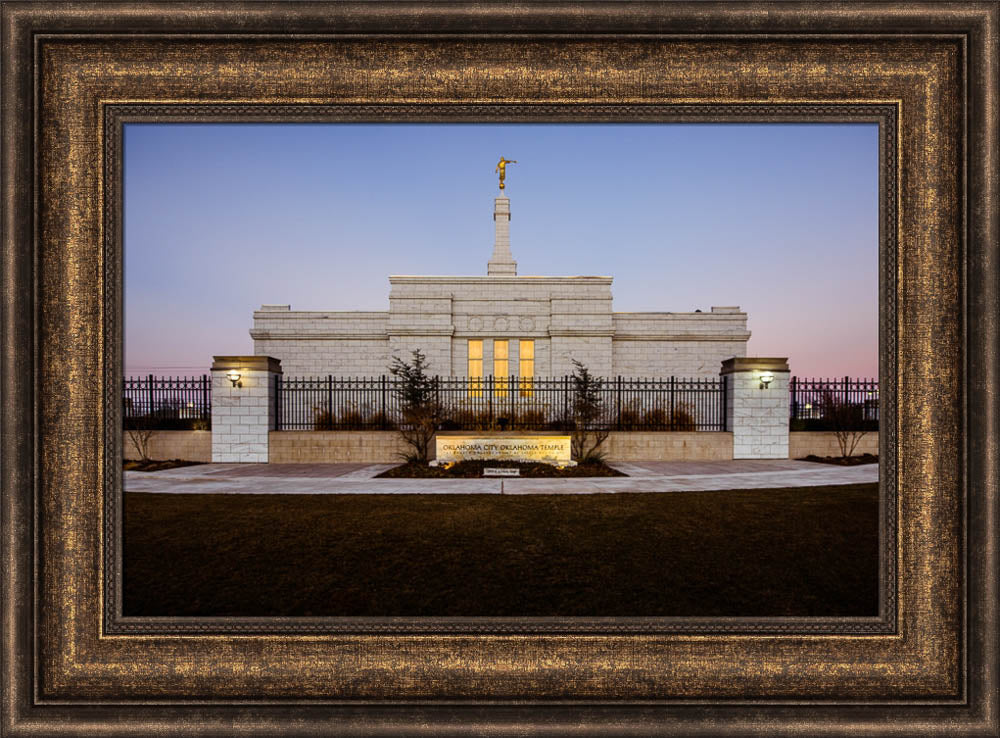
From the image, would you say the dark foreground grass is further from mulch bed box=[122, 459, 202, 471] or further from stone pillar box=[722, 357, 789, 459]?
stone pillar box=[722, 357, 789, 459]

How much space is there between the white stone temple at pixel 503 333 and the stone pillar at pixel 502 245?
1690 millimetres

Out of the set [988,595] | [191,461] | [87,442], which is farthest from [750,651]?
[191,461]

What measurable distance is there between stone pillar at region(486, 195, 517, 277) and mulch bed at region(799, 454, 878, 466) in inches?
661

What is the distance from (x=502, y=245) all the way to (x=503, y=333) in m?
6.09

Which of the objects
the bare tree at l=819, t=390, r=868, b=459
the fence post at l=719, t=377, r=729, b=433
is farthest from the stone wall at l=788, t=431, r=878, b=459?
the fence post at l=719, t=377, r=729, b=433

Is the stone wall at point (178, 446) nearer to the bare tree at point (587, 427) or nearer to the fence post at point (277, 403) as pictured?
the fence post at point (277, 403)

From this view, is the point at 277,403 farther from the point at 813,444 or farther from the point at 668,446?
the point at 813,444

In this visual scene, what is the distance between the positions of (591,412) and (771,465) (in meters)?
5.11

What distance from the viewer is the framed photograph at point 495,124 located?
6.79 ft

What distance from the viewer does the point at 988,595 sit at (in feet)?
7.07

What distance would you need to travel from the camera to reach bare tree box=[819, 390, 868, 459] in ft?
44.2

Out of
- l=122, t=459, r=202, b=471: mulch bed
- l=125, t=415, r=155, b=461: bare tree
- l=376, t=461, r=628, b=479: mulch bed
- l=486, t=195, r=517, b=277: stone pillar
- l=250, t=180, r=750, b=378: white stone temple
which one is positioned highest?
l=486, t=195, r=517, b=277: stone pillar

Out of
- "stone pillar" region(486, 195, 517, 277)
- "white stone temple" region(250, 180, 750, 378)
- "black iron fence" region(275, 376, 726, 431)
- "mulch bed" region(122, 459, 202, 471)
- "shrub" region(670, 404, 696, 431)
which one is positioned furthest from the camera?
"stone pillar" region(486, 195, 517, 277)

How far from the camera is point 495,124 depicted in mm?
2510
